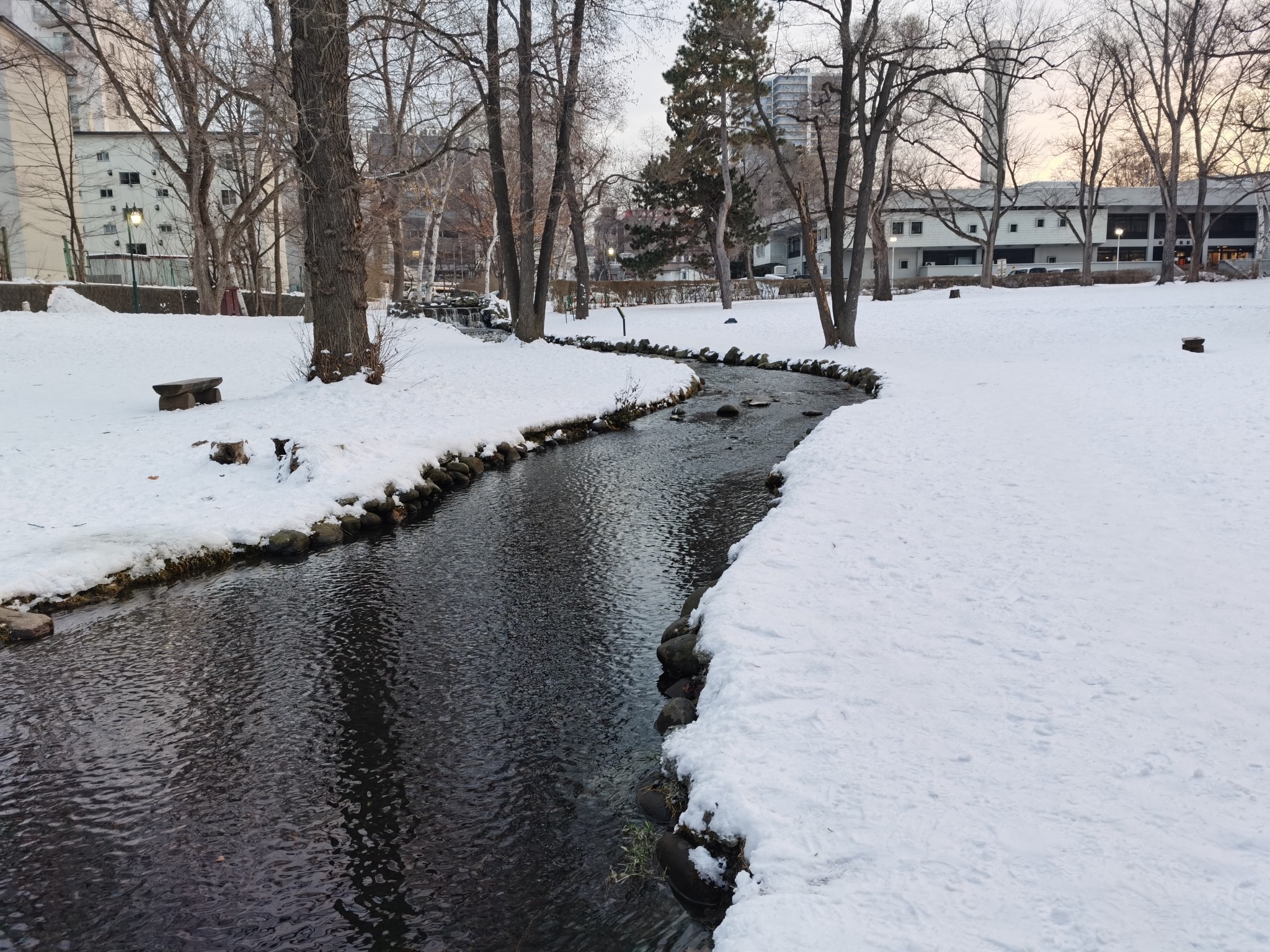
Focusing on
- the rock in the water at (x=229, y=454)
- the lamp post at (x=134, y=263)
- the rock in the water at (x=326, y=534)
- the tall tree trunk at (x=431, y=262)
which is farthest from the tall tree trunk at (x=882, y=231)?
the rock in the water at (x=326, y=534)

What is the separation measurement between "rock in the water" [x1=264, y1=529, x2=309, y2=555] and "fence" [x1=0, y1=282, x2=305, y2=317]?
70.9ft

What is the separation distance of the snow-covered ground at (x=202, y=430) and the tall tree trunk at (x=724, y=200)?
63.5ft

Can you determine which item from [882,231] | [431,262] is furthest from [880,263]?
[431,262]

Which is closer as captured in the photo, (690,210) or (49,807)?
(49,807)

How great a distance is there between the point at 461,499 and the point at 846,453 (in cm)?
468

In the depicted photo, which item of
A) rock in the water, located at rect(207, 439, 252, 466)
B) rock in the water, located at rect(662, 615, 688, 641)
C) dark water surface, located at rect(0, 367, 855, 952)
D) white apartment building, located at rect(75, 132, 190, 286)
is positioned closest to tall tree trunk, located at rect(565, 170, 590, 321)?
rock in the water, located at rect(207, 439, 252, 466)

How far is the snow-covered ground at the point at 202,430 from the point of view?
26.0ft

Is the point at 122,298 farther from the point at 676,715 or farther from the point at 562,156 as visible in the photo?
the point at 676,715

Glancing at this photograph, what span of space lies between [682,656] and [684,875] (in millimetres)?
1941

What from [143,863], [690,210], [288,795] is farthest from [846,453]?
[690,210]

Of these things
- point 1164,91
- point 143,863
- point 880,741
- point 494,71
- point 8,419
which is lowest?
point 143,863

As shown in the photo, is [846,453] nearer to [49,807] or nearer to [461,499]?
[461,499]

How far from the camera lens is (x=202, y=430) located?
36.7ft

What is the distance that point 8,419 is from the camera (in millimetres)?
12117
